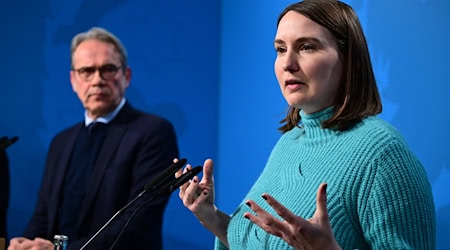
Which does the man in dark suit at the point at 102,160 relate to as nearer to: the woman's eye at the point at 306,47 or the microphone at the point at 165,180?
the microphone at the point at 165,180

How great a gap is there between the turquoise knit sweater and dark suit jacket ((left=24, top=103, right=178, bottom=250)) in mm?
1131

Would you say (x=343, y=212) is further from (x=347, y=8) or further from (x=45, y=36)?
(x=45, y=36)

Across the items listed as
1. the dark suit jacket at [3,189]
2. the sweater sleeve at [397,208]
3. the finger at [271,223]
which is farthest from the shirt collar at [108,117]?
the finger at [271,223]

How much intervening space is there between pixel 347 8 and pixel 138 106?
2.14 meters

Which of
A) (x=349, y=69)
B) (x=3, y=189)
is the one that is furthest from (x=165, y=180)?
(x=3, y=189)

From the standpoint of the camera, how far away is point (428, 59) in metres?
2.23

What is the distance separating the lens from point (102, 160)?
3.18 meters

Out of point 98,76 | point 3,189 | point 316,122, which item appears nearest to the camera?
point 316,122

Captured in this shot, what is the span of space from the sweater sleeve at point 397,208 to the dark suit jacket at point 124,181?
1.38 meters

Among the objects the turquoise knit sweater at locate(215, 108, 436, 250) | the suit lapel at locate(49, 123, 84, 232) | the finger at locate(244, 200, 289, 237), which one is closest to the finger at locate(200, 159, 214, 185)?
the turquoise knit sweater at locate(215, 108, 436, 250)

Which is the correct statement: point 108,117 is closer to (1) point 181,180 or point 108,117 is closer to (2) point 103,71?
(2) point 103,71

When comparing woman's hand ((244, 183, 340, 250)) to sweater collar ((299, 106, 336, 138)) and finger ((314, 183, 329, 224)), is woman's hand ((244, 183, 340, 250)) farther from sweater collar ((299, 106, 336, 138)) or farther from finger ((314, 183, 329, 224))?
sweater collar ((299, 106, 336, 138))

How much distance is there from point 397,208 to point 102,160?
5.75 feet

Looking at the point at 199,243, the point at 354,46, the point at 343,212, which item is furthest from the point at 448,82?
the point at 199,243
